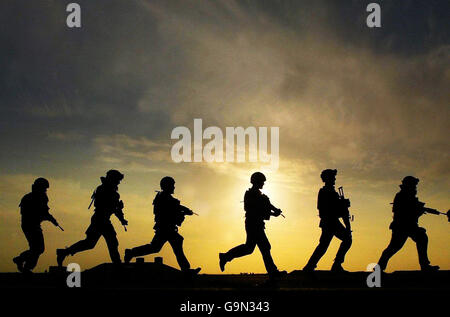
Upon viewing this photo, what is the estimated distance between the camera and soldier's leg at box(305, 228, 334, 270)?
39.0 feet

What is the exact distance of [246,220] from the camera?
11094 millimetres

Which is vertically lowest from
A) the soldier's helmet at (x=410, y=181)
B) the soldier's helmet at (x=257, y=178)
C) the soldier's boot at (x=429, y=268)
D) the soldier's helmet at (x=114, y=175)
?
the soldier's boot at (x=429, y=268)

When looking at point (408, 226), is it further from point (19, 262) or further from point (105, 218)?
point (19, 262)

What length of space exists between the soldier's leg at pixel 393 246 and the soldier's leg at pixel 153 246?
4.95m

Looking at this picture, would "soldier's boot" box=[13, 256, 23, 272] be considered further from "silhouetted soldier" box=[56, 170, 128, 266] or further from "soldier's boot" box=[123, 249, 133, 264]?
"soldier's boot" box=[123, 249, 133, 264]

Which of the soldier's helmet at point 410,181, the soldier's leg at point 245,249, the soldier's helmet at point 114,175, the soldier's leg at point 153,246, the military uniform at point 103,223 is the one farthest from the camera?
the soldier's helmet at point 410,181

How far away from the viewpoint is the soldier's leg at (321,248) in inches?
468

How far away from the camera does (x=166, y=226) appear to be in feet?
39.0

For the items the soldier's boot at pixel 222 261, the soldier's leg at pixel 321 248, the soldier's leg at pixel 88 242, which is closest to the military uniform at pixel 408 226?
the soldier's leg at pixel 321 248

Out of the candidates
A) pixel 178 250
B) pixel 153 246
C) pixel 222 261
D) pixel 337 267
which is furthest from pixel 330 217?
pixel 153 246

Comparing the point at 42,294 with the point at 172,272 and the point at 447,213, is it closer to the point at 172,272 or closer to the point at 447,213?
the point at 172,272

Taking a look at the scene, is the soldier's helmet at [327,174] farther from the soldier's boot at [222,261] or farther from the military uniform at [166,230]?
the military uniform at [166,230]

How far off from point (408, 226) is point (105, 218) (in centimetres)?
702
